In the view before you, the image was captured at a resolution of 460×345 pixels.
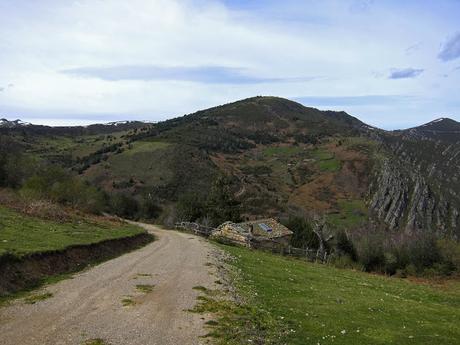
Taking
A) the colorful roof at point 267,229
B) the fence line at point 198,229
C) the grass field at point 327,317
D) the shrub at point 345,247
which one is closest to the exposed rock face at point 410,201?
the colorful roof at point 267,229

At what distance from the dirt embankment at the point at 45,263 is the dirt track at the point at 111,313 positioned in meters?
1.25

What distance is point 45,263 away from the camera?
23.6m

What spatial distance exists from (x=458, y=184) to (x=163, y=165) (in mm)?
122640

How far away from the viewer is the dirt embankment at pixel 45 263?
774 inches

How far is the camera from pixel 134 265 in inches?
1100

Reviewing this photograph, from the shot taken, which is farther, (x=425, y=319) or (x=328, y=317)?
(x=425, y=319)

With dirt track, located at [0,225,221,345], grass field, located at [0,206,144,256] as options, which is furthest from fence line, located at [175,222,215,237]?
dirt track, located at [0,225,221,345]

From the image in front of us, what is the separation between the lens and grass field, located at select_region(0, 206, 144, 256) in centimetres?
2446

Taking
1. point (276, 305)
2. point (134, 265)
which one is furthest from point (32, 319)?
point (134, 265)

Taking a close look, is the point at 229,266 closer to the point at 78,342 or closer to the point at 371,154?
the point at 78,342

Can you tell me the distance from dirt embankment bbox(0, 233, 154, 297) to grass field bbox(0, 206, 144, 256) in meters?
0.43

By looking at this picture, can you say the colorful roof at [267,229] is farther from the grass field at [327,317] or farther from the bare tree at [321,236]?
the grass field at [327,317]

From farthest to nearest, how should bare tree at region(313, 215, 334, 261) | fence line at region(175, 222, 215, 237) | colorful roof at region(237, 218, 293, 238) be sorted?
colorful roof at region(237, 218, 293, 238) < fence line at region(175, 222, 215, 237) < bare tree at region(313, 215, 334, 261)

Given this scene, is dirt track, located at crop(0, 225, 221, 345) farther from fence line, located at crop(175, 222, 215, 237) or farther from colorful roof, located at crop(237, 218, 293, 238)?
colorful roof, located at crop(237, 218, 293, 238)
